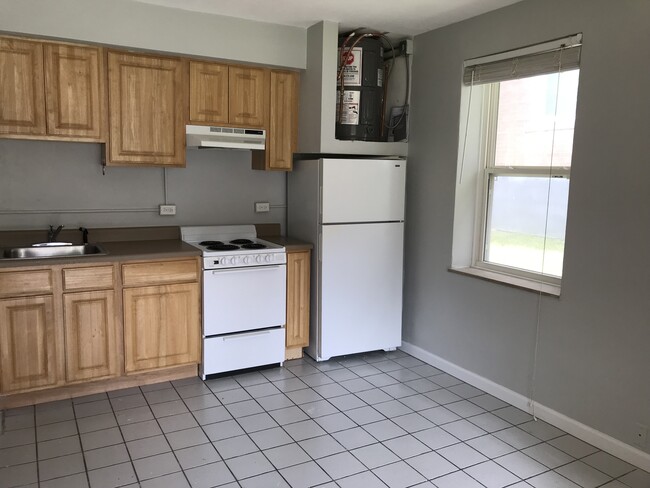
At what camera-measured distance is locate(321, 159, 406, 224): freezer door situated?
12.5ft

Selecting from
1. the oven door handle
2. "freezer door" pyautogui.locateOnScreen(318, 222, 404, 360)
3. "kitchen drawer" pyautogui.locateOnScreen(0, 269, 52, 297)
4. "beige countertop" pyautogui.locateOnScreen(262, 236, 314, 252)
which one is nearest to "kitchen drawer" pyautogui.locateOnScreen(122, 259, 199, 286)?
the oven door handle

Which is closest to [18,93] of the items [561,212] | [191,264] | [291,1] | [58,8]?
[58,8]

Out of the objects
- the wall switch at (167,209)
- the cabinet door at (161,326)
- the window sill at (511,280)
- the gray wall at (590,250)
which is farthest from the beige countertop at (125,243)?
the gray wall at (590,250)

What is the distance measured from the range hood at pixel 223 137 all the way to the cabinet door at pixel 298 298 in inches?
33.9

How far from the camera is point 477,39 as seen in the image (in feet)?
11.4

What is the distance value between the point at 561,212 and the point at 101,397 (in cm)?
303

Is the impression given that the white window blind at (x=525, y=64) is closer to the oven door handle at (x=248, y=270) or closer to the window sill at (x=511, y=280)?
the window sill at (x=511, y=280)

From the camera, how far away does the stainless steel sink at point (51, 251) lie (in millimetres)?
3402

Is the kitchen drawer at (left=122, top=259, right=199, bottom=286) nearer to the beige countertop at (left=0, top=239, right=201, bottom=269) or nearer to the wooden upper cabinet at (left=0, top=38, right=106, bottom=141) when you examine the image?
the beige countertop at (left=0, top=239, right=201, bottom=269)

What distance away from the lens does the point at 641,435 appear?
2.63 meters

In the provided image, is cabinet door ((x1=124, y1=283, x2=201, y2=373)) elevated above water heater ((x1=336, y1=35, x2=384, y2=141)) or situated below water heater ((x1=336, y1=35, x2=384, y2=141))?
below

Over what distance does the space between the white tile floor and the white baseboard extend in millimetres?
45

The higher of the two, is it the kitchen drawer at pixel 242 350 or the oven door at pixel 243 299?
the oven door at pixel 243 299

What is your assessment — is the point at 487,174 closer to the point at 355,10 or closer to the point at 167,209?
the point at 355,10
